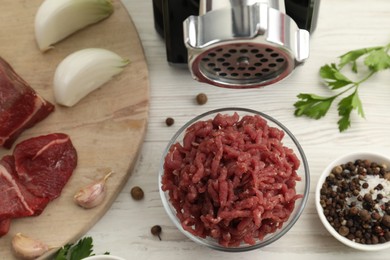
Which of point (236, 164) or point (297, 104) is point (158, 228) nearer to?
point (236, 164)

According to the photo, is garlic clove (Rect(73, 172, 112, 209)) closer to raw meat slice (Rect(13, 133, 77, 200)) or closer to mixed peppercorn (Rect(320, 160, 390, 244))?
raw meat slice (Rect(13, 133, 77, 200))

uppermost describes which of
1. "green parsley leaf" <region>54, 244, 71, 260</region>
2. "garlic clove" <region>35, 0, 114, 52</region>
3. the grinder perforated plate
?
the grinder perforated plate

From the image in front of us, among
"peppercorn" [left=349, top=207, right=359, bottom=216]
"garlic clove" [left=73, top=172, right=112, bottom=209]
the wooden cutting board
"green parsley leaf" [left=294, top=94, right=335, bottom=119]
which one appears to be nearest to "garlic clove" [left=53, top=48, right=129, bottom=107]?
the wooden cutting board

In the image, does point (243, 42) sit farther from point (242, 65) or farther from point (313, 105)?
point (313, 105)

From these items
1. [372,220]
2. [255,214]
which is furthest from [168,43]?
[372,220]

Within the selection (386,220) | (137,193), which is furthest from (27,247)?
(386,220)

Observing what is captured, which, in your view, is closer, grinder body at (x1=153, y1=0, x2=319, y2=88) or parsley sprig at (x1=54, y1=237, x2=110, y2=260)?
grinder body at (x1=153, y1=0, x2=319, y2=88)
